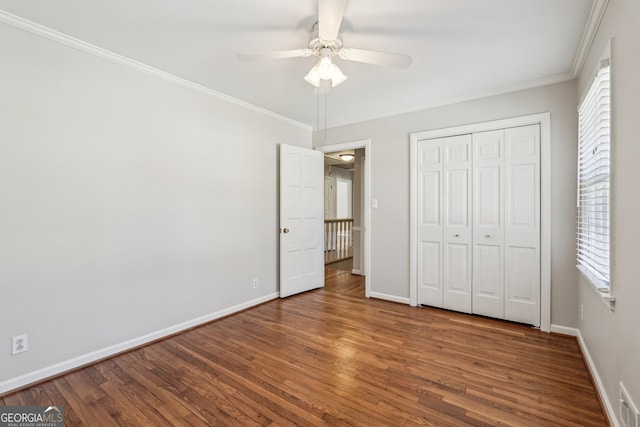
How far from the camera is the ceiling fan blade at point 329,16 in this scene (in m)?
1.58

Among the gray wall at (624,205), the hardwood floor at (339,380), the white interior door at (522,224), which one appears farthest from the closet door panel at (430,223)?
the gray wall at (624,205)

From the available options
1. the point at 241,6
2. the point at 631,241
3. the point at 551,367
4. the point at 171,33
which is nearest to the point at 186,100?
the point at 171,33

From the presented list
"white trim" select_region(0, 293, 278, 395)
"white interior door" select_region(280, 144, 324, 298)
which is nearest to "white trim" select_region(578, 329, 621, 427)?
"white interior door" select_region(280, 144, 324, 298)

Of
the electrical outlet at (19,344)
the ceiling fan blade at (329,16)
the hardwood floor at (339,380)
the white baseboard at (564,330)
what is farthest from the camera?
the white baseboard at (564,330)

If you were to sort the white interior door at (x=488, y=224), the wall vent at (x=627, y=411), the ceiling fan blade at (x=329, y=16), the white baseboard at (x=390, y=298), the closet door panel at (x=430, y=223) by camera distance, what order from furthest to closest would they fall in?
the white baseboard at (x=390, y=298) → the closet door panel at (x=430, y=223) → the white interior door at (x=488, y=224) → the ceiling fan blade at (x=329, y=16) → the wall vent at (x=627, y=411)

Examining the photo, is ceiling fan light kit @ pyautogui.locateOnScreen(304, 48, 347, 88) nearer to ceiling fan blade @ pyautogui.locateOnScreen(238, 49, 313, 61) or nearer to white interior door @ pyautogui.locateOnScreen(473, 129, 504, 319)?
ceiling fan blade @ pyautogui.locateOnScreen(238, 49, 313, 61)

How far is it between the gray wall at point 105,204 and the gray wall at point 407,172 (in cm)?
172

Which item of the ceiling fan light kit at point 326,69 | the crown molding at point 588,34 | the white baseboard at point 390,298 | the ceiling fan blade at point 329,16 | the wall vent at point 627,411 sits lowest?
the white baseboard at point 390,298

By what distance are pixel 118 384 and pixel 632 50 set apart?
3518mm

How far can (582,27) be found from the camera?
2086 millimetres

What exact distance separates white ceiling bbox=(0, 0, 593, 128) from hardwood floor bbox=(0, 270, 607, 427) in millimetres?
2456

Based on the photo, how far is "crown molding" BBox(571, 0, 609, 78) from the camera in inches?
72.1

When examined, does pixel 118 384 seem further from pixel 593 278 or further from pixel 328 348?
pixel 593 278

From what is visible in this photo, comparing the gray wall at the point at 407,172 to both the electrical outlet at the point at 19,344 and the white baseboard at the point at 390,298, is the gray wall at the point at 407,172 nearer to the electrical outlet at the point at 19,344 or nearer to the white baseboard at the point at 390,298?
the white baseboard at the point at 390,298
